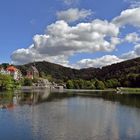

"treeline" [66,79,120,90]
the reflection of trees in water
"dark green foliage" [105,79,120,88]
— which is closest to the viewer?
the reflection of trees in water

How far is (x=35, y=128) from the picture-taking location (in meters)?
35.3

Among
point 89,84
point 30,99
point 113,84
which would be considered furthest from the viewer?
point 89,84

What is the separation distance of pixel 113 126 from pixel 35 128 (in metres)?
8.62

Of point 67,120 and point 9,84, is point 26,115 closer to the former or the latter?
point 67,120

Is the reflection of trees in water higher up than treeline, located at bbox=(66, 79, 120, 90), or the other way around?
treeline, located at bbox=(66, 79, 120, 90)

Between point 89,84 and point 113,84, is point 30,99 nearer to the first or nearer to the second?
point 113,84

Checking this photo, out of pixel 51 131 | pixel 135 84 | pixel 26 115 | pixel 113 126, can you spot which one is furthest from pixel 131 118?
pixel 135 84

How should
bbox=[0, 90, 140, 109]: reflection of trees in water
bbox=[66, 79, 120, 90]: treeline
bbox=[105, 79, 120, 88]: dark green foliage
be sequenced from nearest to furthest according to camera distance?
bbox=[0, 90, 140, 109]: reflection of trees in water → bbox=[105, 79, 120, 88]: dark green foliage → bbox=[66, 79, 120, 90]: treeline

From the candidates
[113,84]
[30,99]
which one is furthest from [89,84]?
[30,99]

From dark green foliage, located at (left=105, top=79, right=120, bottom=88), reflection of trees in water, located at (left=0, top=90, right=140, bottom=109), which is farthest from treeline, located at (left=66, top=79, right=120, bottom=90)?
reflection of trees in water, located at (left=0, top=90, right=140, bottom=109)

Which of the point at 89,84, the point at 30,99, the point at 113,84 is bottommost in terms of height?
the point at 30,99

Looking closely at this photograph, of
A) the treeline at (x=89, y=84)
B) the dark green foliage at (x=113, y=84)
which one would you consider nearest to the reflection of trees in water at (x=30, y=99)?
the dark green foliage at (x=113, y=84)

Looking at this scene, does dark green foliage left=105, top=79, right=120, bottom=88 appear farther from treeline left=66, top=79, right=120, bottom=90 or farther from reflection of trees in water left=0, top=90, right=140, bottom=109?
reflection of trees in water left=0, top=90, right=140, bottom=109

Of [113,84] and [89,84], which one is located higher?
[89,84]
